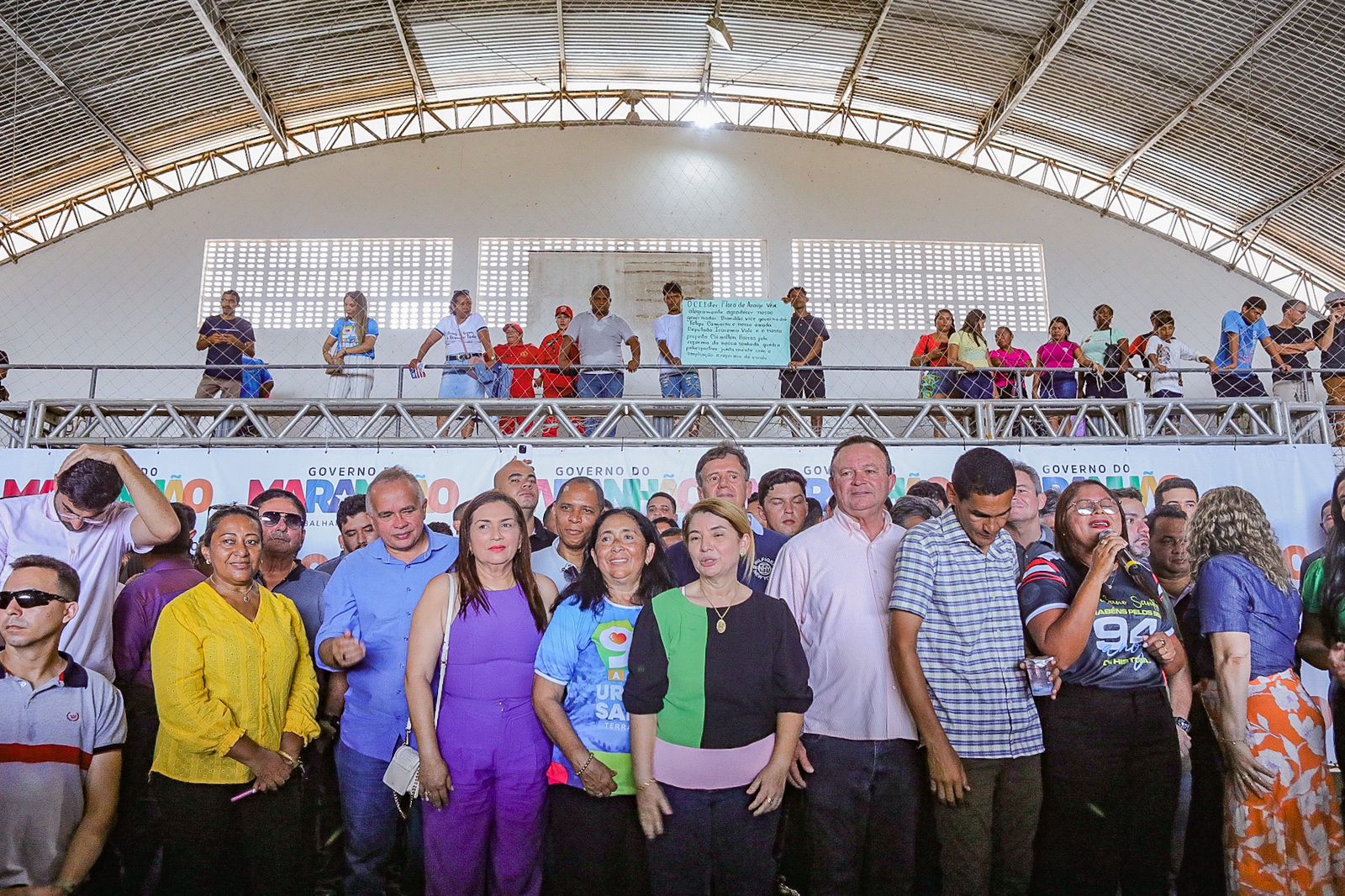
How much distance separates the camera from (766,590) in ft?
8.90

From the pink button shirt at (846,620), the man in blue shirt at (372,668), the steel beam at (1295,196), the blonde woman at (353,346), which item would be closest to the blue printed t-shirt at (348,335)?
the blonde woman at (353,346)

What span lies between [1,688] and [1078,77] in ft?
35.7

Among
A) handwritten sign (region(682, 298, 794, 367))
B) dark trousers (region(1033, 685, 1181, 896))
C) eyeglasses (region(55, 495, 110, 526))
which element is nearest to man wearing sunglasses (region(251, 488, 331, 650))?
eyeglasses (region(55, 495, 110, 526))

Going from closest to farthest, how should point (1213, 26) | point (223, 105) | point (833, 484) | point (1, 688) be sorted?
point (1, 688) < point (833, 484) < point (1213, 26) < point (223, 105)

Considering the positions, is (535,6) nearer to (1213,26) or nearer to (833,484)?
(1213,26)

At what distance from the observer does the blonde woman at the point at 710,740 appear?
6.99 feet

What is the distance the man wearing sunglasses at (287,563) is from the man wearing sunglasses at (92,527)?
0.33 meters

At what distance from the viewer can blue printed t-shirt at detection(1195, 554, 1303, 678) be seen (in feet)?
7.91

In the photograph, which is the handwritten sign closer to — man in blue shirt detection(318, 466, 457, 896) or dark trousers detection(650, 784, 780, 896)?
man in blue shirt detection(318, 466, 457, 896)

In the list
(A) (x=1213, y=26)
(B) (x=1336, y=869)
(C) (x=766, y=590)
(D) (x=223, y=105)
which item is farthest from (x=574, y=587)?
(D) (x=223, y=105)

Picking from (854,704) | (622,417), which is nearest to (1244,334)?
(622,417)

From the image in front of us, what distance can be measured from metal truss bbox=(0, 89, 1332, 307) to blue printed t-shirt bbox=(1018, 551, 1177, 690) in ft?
31.4

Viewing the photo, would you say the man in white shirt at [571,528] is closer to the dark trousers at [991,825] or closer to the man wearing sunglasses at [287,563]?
the man wearing sunglasses at [287,563]

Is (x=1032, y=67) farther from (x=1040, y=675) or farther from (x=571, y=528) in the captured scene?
(x=1040, y=675)
